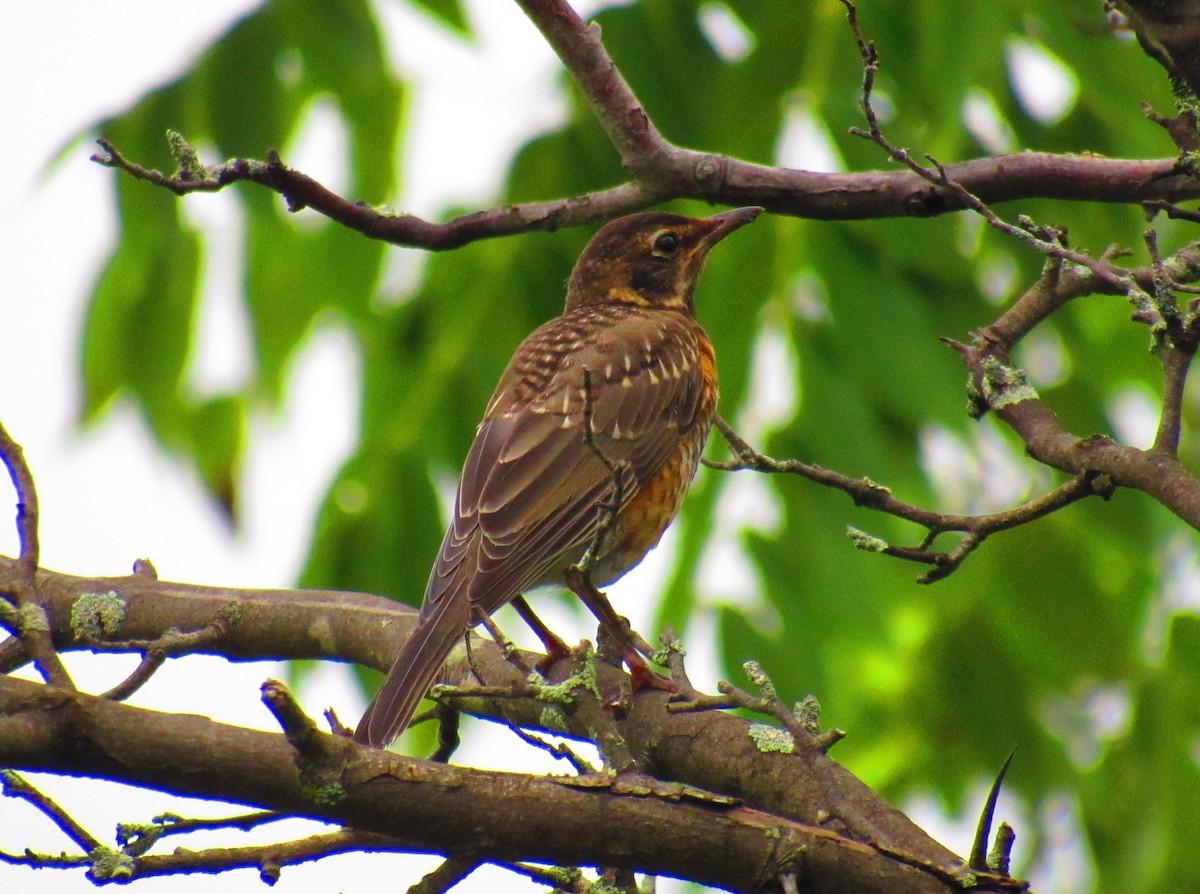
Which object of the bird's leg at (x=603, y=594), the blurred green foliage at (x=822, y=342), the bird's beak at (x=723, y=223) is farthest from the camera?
the bird's beak at (x=723, y=223)

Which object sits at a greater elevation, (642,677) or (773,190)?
(773,190)

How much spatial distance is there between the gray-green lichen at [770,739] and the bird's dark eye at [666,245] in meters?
3.17

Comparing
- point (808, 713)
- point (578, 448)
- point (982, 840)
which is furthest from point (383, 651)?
point (982, 840)

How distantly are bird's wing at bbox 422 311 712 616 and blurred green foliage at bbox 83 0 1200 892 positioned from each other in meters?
0.18

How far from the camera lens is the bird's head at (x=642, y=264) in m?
6.12

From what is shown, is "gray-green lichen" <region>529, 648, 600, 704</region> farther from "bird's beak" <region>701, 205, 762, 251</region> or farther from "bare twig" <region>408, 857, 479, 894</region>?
"bird's beak" <region>701, 205, 762, 251</region>

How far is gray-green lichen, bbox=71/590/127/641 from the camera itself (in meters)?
4.05

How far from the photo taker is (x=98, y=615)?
4.09 metres

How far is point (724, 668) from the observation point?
4371mm

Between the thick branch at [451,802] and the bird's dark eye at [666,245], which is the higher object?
the bird's dark eye at [666,245]

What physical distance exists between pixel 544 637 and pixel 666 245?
1.99 m

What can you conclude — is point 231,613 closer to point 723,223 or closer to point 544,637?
point 544,637

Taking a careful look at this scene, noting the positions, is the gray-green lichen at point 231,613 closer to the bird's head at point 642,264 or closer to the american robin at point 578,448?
the american robin at point 578,448

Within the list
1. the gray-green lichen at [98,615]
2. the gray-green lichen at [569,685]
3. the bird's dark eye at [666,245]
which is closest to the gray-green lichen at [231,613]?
the gray-green lichen at [98,615]
